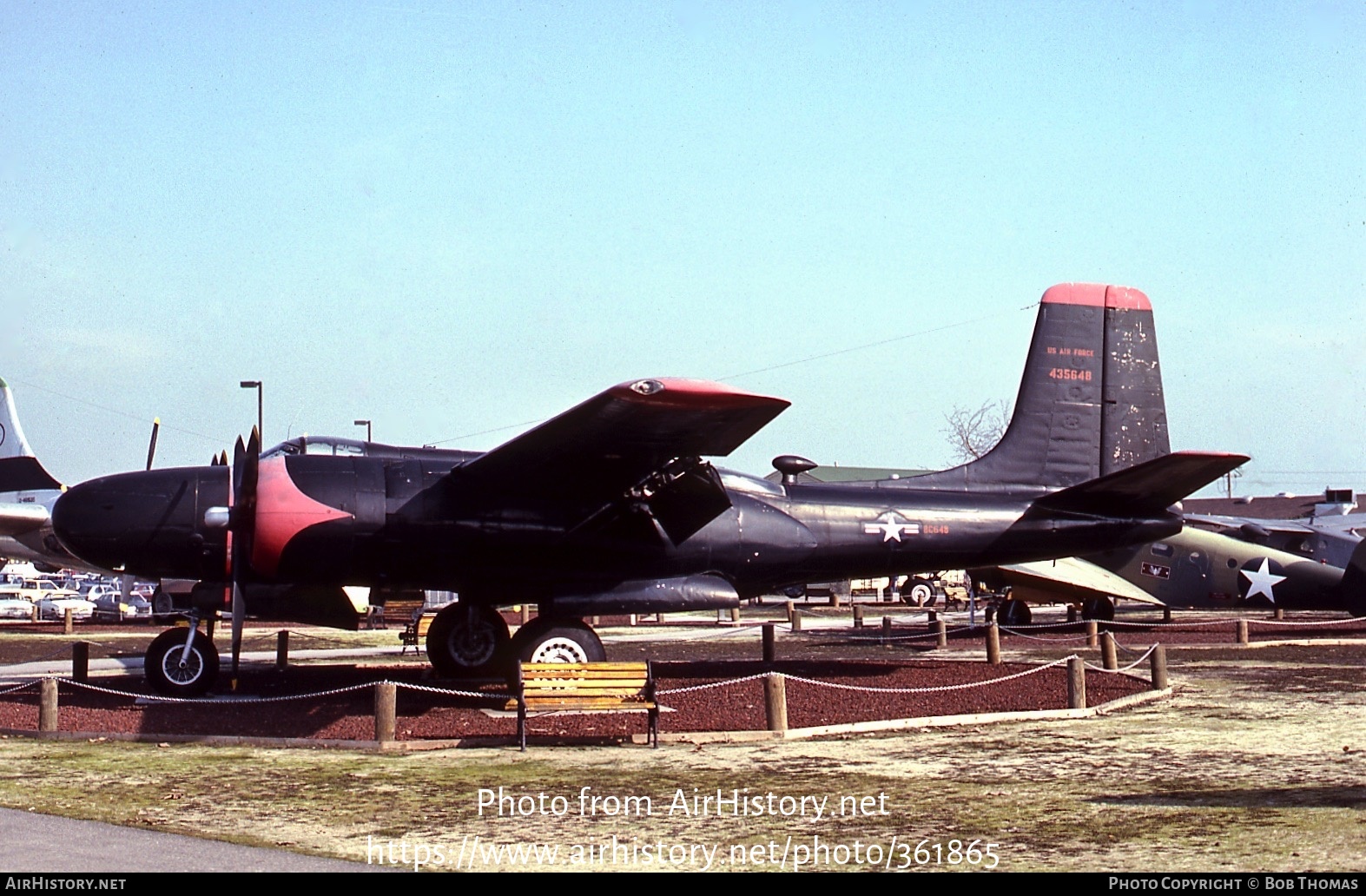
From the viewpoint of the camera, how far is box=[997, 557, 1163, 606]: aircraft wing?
113 ft

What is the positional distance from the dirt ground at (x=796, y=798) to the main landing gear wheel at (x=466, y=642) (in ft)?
21.4

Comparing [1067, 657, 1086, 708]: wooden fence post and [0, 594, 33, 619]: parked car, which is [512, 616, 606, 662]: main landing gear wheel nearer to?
[1067, 657, 1086, 708]: wooden fence post

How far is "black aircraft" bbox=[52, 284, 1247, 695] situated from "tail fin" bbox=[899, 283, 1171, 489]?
3.9 inches

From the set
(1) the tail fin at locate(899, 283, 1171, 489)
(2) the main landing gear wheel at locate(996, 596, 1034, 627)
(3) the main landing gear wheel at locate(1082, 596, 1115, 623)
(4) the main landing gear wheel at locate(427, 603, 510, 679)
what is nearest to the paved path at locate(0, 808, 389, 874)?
(4) the main landing gear wheel at locate(427, 603, 510, 679)

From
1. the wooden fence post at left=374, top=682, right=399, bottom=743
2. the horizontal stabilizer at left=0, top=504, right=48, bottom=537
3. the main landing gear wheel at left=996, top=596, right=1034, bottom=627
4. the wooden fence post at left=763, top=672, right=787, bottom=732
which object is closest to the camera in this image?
the wooden fence post at left=374, top=682, right=399, bottom=743

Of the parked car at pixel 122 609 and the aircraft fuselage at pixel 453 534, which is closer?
the aircraft fuselage at pixel 453 534

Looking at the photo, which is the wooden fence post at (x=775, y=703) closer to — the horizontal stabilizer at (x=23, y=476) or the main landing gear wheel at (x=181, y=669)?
the main landing gear wheel at (x=181, y=669)

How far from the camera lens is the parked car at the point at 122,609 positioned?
47.3 metres

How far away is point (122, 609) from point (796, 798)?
42.5 metres

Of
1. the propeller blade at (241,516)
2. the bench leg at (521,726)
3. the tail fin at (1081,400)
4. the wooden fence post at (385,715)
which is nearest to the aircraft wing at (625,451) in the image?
the propeller blade at (241,516)

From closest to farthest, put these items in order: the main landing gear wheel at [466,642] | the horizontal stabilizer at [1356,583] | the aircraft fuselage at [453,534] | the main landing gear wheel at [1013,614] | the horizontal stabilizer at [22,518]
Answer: the aircraft fuselage at [453,534]
the main landing gear wheel at [466,642]
the horizontal stabilizer at [1356,583]
the horizontal stabilizer at [22,518]
the main landing gear wheel at [1013,614]

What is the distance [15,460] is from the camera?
146 ft
